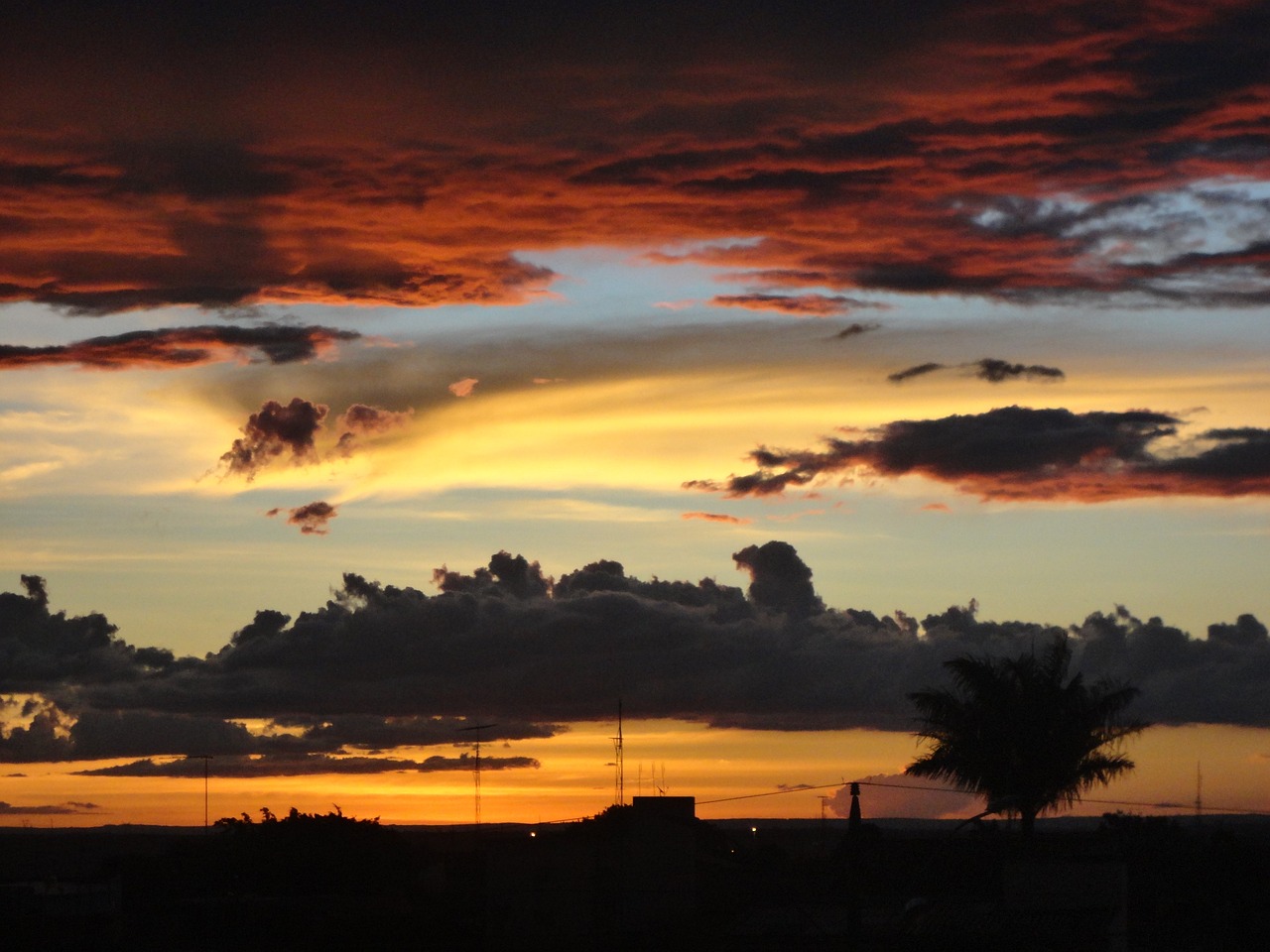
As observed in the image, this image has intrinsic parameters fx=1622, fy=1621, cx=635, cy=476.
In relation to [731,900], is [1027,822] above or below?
above

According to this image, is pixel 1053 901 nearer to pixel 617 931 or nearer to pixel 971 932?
pixel 971 932

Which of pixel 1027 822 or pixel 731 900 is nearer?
pixel 1027 822

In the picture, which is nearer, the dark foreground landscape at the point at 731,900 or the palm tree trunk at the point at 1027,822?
the dark foreground landscape at the point at 731,900

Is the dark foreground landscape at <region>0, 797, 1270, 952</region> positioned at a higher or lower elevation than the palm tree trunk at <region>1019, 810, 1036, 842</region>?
lower

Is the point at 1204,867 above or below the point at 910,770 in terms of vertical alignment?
below

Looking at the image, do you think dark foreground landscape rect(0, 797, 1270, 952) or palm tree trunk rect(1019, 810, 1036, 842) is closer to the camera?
dark foreground landscape rect(0, 797, 1270, 952)

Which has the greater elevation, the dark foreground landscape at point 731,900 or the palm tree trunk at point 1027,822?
the palm tree trunk at point 1027,822

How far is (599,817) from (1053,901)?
45.0 meters

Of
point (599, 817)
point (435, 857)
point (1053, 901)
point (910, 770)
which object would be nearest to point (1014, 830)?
point (910, 770)

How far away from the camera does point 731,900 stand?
61375mm

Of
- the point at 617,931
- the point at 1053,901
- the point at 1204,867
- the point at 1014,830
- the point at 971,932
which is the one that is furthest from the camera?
the point at 1014,830

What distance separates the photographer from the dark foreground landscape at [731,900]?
4788 cm

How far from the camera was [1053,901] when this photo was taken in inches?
1913

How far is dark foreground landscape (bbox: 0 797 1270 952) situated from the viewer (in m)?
47.9
